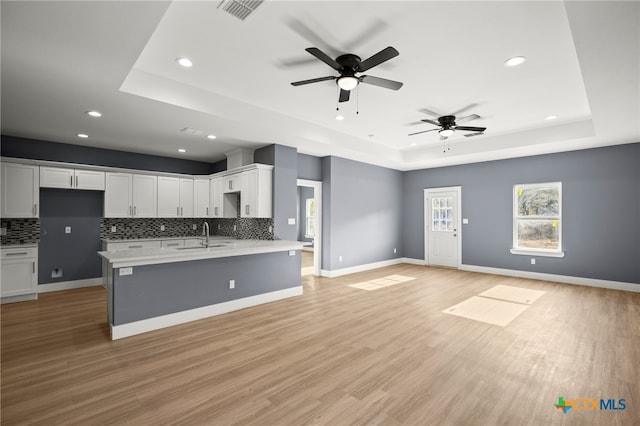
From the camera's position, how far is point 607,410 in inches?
82.6

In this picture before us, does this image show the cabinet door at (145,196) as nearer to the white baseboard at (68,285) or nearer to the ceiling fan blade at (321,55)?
the white baseboard at (68,285)

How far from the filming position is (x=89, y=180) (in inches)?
214

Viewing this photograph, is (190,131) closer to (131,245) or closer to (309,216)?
(131,245)

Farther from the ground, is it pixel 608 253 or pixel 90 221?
pixel 90 221

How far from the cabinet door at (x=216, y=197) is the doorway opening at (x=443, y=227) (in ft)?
17.7

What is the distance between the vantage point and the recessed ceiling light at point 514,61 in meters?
3.09

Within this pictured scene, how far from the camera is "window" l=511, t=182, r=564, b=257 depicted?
625 cm

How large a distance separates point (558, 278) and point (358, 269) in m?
4.13

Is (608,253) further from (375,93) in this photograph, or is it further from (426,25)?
(426,25)

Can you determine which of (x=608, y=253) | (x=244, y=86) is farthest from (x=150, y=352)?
(x=608, y=253)

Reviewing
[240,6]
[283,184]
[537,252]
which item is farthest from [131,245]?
[537,252]

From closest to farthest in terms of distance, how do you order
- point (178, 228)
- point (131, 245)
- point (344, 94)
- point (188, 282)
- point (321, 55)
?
point (321, 55), point (344, 94), point (188, 282), point (131, 245), point (178, 228)

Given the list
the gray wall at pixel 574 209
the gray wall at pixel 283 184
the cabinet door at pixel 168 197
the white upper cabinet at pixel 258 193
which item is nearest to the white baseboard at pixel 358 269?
the gray wall at pixel 283 184

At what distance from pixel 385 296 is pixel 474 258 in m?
3.55
